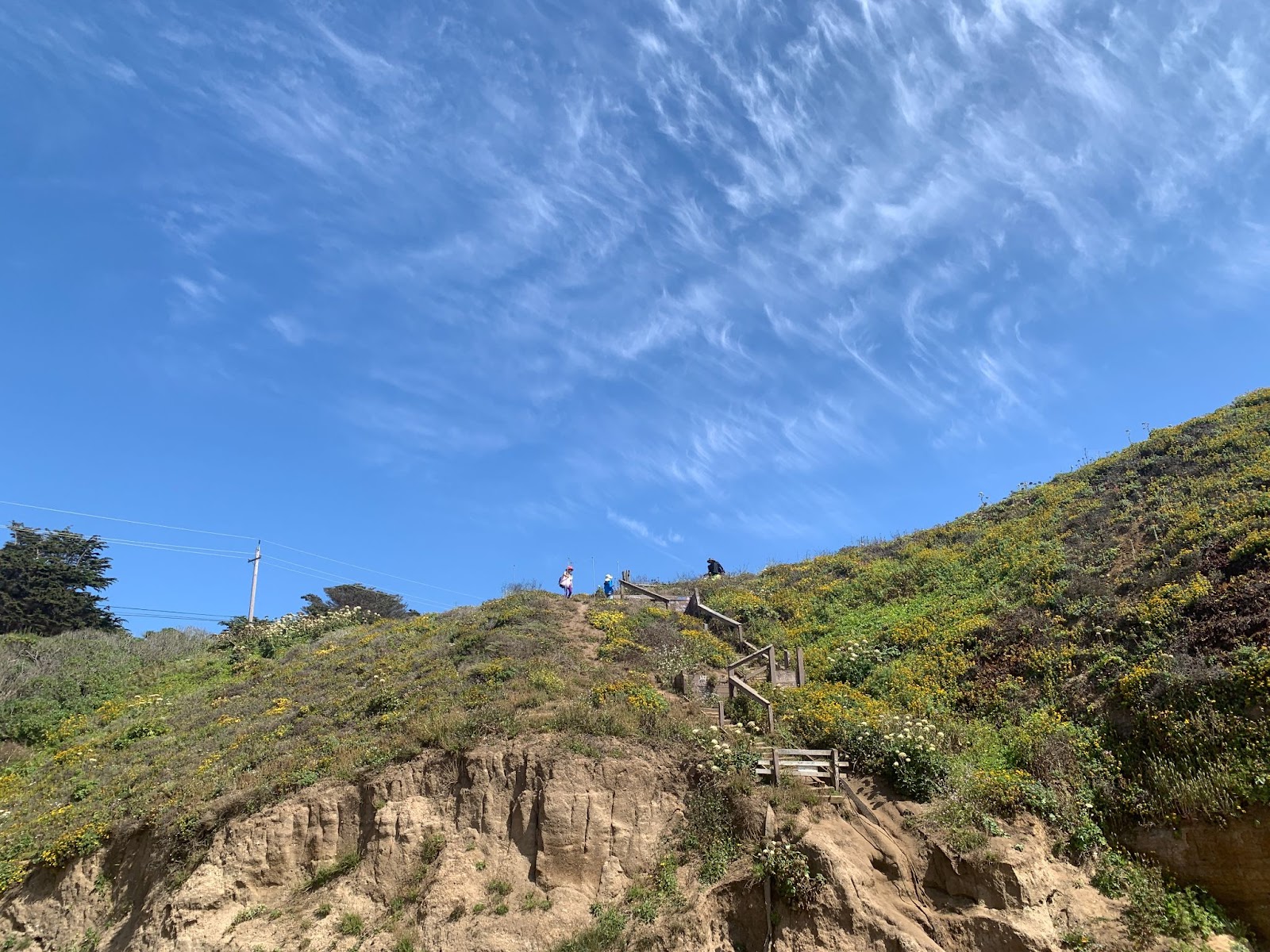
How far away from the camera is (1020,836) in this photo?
12.9m

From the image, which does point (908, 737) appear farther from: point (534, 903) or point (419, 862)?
point (419, 862)

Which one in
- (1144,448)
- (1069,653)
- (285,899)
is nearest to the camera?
(285,899)

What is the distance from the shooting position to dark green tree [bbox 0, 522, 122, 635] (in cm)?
3756

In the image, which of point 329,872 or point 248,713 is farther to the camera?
point 248,713

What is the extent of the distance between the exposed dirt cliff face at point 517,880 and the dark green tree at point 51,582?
26529mm

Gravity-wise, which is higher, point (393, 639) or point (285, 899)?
point (393, 639)

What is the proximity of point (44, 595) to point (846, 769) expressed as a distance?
40114 millimetres

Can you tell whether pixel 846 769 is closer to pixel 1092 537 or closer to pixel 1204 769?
pixel 1204 769

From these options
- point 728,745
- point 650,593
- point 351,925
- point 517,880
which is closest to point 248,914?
point 351,925

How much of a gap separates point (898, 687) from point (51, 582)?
134ft

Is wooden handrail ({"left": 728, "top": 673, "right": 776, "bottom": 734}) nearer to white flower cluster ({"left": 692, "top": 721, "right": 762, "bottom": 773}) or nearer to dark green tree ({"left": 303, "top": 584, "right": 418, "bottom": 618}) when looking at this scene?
white flower cluster ({"left": 692, "top": 721, "right": 762, "bottom": 773})

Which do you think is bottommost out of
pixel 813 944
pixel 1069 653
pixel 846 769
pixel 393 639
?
pixel 813 944

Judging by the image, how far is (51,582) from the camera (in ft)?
128

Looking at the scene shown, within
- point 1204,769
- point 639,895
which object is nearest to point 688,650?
point 639,895
